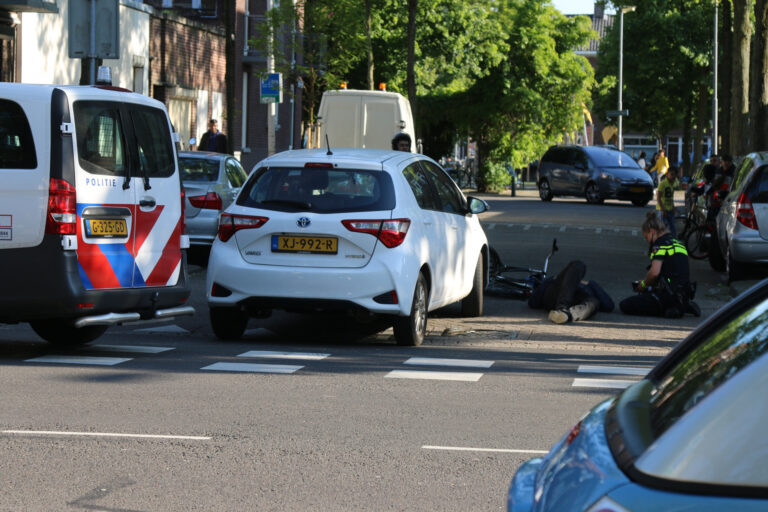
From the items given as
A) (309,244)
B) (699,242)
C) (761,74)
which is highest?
(761,74)

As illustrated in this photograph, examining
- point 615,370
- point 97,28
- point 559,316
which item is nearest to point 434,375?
point 615,370

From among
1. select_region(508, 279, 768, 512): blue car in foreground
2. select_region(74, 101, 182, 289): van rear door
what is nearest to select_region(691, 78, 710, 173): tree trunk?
select_region(74, 101, 182, 289): van rear door

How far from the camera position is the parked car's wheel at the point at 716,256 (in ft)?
65.3

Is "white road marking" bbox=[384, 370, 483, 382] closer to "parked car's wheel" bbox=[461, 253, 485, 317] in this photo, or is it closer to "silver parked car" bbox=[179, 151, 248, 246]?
"parked car's wheel" bbox=[461, 253, 485, 317]

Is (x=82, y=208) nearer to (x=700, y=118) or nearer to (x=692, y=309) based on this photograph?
(x=692, y=309)

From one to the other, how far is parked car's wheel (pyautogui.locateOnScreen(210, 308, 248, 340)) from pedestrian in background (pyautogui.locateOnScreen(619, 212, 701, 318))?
4.67m

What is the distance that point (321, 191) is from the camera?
10578 millimetres

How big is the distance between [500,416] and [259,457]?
5.84 ft

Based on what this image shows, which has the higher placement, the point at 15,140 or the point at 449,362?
the point at 15,140

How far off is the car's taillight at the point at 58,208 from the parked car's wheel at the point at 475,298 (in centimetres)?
522

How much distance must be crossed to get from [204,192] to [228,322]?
22.4 feet

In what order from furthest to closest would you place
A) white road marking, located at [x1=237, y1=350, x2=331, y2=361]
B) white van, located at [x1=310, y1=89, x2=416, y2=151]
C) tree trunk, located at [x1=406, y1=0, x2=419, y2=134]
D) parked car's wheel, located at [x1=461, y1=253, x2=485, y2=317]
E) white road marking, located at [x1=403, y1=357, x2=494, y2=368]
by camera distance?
tree trunk, located at [x1=406, y1=0, x2=419, y2=134] < white van, located at [x1=310, y1=89, x2=416, y2=151] < parked car's wheel, located at [x1=461, y1=253, x2=485, y2=317] < white road marking, located at [x1=237, y1=350, x2=331, y2=361] < white road marking, located at [x1=403, y1=357, x2=494, y2=368]

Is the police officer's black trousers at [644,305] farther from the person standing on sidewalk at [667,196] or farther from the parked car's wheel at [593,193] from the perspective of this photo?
the parked car's wheel at [593,193]

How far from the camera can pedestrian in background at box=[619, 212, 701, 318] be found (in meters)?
13.5
